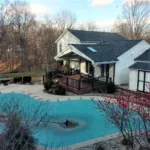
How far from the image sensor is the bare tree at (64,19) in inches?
1715

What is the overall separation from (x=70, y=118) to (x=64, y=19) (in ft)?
Result: 118

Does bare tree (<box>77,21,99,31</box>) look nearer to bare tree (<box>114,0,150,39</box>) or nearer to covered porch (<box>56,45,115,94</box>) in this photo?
bare tree (<box>114,0,150,39</box>)

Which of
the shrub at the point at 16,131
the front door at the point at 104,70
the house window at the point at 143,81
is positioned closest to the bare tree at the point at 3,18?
the front door at the point at 104,70


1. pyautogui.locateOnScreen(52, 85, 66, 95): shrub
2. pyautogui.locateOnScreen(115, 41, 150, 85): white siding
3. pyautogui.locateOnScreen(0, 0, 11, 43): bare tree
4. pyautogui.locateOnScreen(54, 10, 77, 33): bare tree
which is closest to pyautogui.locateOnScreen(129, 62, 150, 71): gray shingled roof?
pyautogui.locateOnScreen(115, 41, 150, 85): white siding

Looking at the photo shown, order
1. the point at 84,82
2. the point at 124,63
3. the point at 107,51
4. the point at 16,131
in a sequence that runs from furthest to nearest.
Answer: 1. the point at 107,51
2. the point at 124,63
3. the point at 84,82
4. the point at 16,131

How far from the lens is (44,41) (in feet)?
124

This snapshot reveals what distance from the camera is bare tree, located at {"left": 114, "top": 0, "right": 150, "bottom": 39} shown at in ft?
137

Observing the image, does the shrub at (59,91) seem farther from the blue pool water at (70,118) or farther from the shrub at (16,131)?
the shrub at (16,131)

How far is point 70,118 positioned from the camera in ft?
41.0

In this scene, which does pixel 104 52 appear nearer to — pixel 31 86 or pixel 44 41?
pixel 31 86

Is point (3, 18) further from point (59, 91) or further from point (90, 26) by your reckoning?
point (90, 26)

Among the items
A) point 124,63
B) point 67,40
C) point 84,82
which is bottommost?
point 84,82

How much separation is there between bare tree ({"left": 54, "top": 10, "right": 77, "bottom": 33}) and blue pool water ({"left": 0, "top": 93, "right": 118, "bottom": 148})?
3035cm

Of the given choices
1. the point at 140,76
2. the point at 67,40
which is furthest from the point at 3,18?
the point at 140,76
